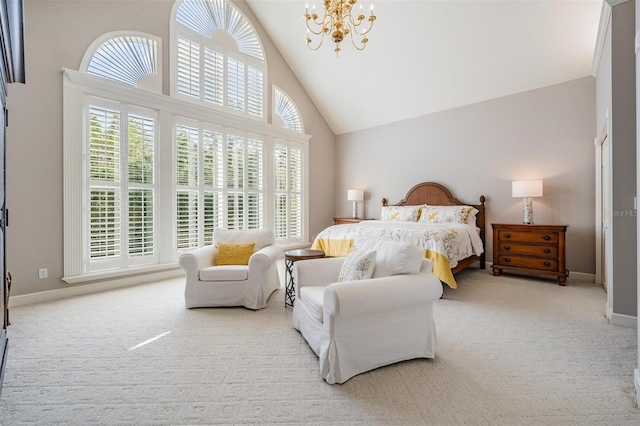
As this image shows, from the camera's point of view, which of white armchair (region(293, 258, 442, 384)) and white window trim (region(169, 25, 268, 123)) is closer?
white armchair (region(293, 258, 442, 384))

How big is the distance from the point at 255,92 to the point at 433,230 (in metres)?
4.14

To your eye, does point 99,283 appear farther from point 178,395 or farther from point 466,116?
point 466,116

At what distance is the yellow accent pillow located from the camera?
11.6 feet

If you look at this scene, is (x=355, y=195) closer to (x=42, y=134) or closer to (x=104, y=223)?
(x=104, y=223)

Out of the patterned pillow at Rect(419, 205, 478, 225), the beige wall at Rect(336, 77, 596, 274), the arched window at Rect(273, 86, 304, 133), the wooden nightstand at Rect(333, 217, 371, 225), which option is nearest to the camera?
the beige wall at Rect(336, 77, 596, 274)

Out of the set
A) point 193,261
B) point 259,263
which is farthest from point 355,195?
point 193,261

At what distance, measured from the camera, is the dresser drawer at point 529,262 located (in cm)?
Answer: 418

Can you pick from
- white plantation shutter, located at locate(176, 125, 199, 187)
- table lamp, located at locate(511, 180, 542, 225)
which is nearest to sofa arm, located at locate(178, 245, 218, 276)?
white plantation shutter, located at locate(176, 125, 199, 187)

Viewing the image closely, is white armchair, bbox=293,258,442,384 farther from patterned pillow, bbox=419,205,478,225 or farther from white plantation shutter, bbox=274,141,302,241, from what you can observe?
white plantation shutter, bbox=274,141,302,241

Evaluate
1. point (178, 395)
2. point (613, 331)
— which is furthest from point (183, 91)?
point (613, 331)

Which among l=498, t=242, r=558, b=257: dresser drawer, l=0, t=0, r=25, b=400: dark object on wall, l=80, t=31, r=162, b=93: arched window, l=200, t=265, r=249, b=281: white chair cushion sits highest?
l=80, t=31, r=162, b=93: arched window

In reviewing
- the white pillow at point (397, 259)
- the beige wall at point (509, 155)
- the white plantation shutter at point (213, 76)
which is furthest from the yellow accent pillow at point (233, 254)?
the beige wall at point (509, 155)

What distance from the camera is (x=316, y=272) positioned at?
8.54ft

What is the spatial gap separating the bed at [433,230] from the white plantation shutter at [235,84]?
2772 mm
